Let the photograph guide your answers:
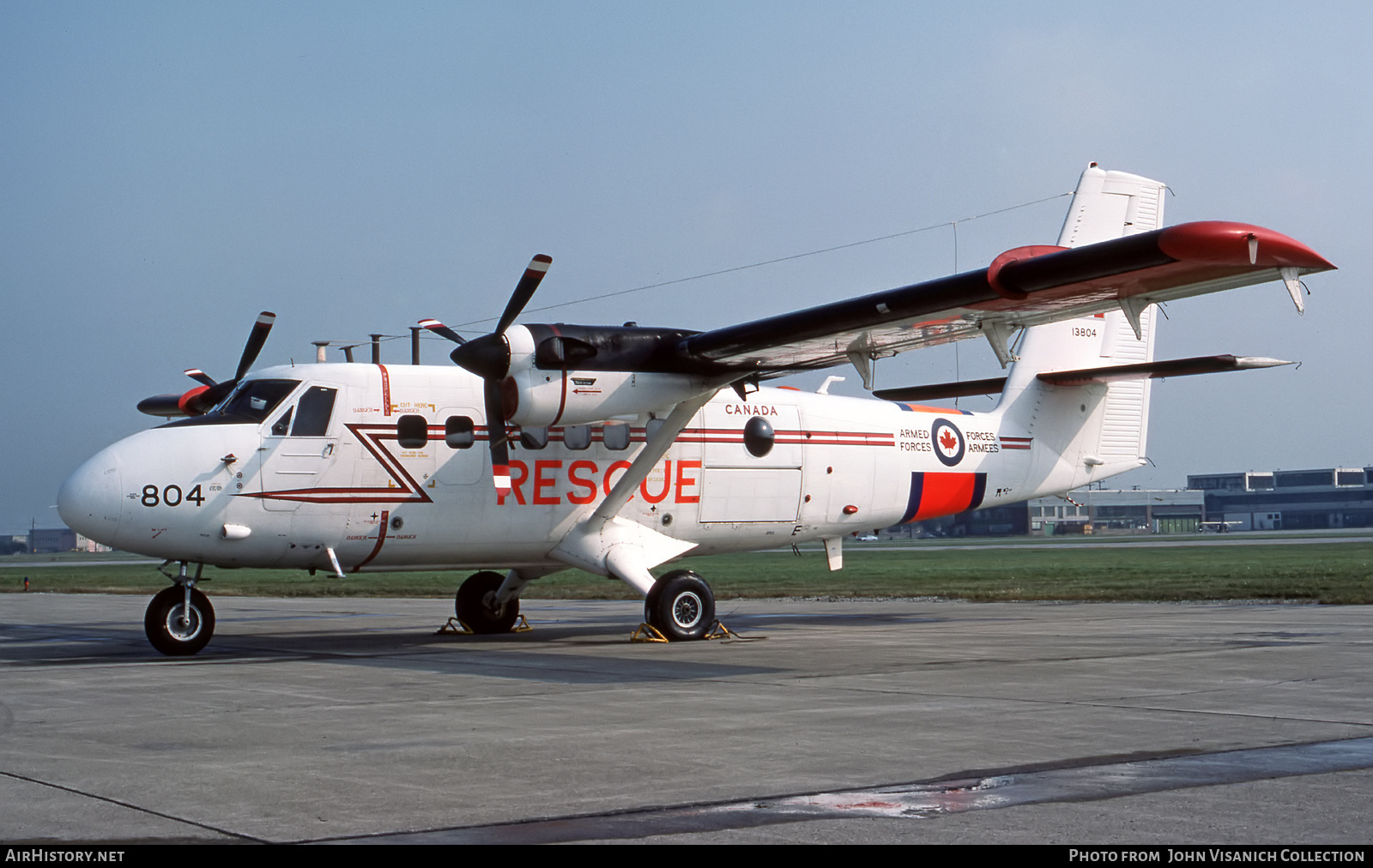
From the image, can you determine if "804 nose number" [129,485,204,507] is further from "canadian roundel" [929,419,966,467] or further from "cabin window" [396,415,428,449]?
"canadian roundel" [929,419,966,467]

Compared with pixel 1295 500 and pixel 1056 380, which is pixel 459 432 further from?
pixel 1295 500

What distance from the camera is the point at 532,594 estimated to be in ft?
110

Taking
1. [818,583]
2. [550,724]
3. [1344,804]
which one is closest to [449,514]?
[550,724]

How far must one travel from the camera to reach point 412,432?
52.8ft

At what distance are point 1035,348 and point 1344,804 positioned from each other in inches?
621

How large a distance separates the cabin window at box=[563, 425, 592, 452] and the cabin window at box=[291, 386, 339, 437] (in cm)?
301

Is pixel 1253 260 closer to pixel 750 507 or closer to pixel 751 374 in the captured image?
pixel 751 374

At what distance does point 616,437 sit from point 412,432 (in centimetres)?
274

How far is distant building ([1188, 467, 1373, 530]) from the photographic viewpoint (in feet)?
481

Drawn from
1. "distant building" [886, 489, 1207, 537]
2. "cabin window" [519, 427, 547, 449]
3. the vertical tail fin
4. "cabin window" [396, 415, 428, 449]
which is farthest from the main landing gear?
"distant building" [886, 489, 1207, 537]

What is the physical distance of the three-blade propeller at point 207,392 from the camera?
15953 millimetres

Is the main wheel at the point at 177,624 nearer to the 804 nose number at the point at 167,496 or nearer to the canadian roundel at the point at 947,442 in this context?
the 804 nose number at the point at 167,496

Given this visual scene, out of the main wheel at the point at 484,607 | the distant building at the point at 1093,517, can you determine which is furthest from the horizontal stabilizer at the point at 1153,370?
the distant building at the point at 1093,517

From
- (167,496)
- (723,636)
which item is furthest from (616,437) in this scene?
(167,496)
